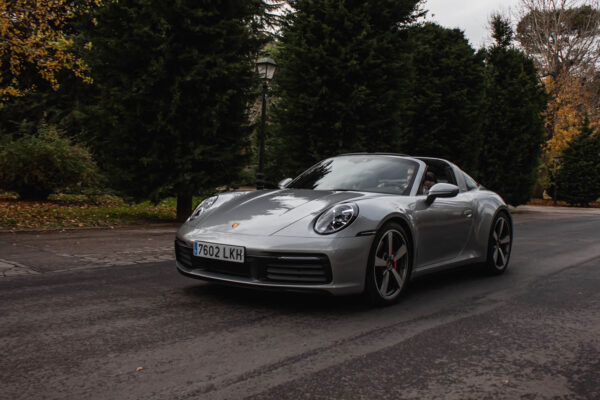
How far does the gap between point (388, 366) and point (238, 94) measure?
9.71 m

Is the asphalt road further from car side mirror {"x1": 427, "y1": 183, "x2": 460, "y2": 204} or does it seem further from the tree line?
the tree line

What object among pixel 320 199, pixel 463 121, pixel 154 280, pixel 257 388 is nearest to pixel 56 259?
pixel 154 280

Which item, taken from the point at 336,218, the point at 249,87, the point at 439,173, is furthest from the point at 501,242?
the point at 249,87

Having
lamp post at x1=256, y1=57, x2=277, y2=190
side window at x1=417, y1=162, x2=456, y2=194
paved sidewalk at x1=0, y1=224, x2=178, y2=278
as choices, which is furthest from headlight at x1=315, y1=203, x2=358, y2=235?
lamp post at x1=256, y1=57, x2=277, y2=190

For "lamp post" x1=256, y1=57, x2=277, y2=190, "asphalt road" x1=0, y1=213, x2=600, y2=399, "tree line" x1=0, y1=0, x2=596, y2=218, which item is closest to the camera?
"asphalt road" x1=0, y1=213, x2=600, y2=399

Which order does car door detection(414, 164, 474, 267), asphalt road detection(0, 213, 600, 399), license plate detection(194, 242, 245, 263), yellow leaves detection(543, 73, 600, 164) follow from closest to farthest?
asphalt road detection(0, 213, 600, 399)
license plate detection(194, 242, 245, 263)
car door detection(414, 164, 474, 267)
yellow leaves detection(543, 73, 600, 164)

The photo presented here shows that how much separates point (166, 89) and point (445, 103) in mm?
10871

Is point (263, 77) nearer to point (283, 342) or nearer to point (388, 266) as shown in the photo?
point (388, 266)

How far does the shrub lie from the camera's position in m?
36.9

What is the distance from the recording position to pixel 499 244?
21.0 ft

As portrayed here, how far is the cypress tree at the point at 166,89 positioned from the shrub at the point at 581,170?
3228cm

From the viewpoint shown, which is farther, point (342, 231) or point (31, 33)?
point (31, 33)

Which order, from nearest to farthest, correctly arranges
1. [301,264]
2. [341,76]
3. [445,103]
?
1. [301,264]
2. [341,76]
3. [445,103]

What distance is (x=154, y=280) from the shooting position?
5.43 metres
